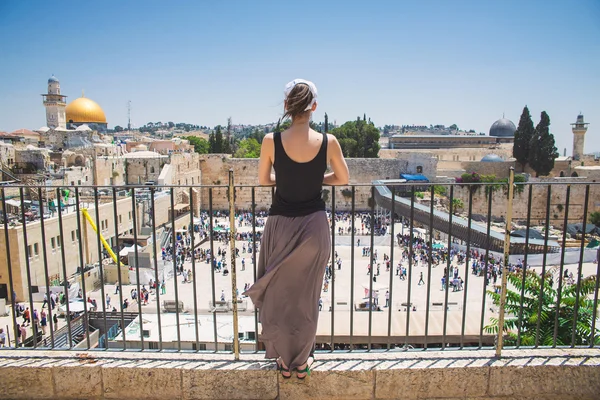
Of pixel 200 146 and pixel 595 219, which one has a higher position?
pixel 200 146

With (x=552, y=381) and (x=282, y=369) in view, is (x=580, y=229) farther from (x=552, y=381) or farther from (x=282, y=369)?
(x=282, y=369)

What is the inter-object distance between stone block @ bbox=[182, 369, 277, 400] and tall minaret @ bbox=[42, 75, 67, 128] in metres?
50.7

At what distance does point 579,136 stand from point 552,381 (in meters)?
49.5

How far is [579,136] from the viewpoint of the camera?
4334cm

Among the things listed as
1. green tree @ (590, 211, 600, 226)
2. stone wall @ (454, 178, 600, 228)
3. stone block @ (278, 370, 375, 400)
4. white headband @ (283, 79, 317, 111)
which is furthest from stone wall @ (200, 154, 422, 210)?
white headband @ (283, 79, 317, 111)

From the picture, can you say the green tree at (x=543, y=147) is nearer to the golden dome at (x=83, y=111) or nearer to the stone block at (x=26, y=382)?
the stone block at (x=26, y=382)

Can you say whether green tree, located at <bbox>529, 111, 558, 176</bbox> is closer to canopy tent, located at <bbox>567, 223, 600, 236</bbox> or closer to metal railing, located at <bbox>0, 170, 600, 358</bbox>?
metal railing, located at <bbox>0, 170, 600, 358</bbox>

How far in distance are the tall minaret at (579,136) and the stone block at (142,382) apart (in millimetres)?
49433

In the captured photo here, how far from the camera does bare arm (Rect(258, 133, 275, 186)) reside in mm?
1896

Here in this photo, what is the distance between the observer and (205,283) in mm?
14875

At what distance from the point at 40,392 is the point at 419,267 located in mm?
16822

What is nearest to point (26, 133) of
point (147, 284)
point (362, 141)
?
point (362, 141)

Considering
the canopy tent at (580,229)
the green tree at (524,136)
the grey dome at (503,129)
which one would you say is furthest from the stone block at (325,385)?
the grey dome at (503,129)

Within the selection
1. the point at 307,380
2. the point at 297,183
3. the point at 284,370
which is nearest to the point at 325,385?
the point at 307,380
